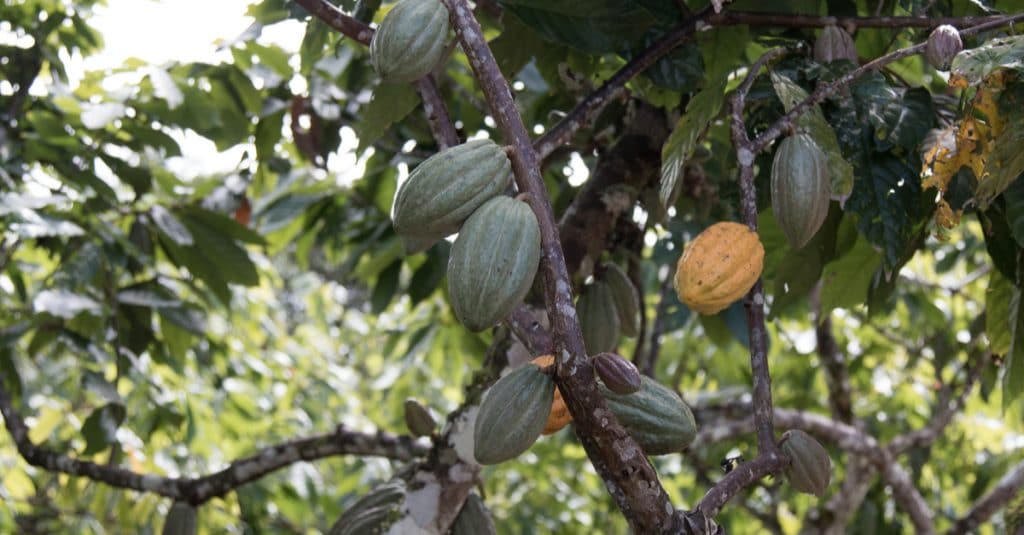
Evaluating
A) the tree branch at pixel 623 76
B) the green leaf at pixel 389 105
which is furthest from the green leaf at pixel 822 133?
the green leaf at pixel 389 105

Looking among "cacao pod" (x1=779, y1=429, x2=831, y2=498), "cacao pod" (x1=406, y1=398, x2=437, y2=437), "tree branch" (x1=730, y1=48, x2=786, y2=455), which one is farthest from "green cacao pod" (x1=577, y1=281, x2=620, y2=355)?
"cacao pod" (x1=779, y1=429, x2=831, y2=498)

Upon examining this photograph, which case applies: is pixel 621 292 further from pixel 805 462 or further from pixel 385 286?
pixel 385 286

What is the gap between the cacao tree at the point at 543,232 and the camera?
1029mm

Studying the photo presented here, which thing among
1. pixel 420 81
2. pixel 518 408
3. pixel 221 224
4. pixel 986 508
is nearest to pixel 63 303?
pixel 221 224

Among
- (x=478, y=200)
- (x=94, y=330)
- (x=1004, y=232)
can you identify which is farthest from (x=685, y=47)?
(x=94, y=330)

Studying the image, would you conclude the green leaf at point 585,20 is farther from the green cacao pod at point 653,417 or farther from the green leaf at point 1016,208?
the green cacao pod at point 653,417

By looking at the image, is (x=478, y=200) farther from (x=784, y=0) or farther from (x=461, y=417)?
(x=784, y=0)

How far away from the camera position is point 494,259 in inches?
36.2

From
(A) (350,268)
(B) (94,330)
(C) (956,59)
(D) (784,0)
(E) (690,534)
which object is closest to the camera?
(E) (690,534)

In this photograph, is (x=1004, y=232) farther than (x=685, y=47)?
No

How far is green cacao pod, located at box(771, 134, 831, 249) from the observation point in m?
1.16

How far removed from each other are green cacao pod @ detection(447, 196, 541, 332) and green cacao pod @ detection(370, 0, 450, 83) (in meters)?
0.24

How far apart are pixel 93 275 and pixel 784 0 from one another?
153cm

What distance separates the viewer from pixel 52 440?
15.2 feet
